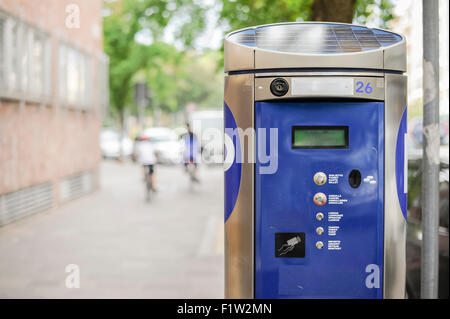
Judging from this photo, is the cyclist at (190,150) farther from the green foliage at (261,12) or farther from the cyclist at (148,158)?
the green foliage at (261,12)

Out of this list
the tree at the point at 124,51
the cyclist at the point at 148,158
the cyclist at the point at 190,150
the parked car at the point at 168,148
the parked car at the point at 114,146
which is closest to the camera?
the cyclist at the point at 148,158

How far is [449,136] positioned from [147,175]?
29.8 ft

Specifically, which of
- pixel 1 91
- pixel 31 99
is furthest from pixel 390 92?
pixel 31 99

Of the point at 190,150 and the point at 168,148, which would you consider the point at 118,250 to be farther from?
the point at 168,148

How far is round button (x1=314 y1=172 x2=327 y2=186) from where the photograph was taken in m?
2.74

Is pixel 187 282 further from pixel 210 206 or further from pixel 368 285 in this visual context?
pixel 210 206

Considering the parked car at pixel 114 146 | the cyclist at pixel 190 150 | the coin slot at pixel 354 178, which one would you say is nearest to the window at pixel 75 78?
the cyclist at pixel 190 150

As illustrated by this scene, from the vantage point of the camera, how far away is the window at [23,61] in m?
9.17

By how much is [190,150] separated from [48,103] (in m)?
5.70

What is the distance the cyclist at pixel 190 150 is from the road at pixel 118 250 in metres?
2.39

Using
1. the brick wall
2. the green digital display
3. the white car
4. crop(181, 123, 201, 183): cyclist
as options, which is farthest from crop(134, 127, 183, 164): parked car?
the green digital display

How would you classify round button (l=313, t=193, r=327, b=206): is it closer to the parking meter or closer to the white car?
the parking meter
